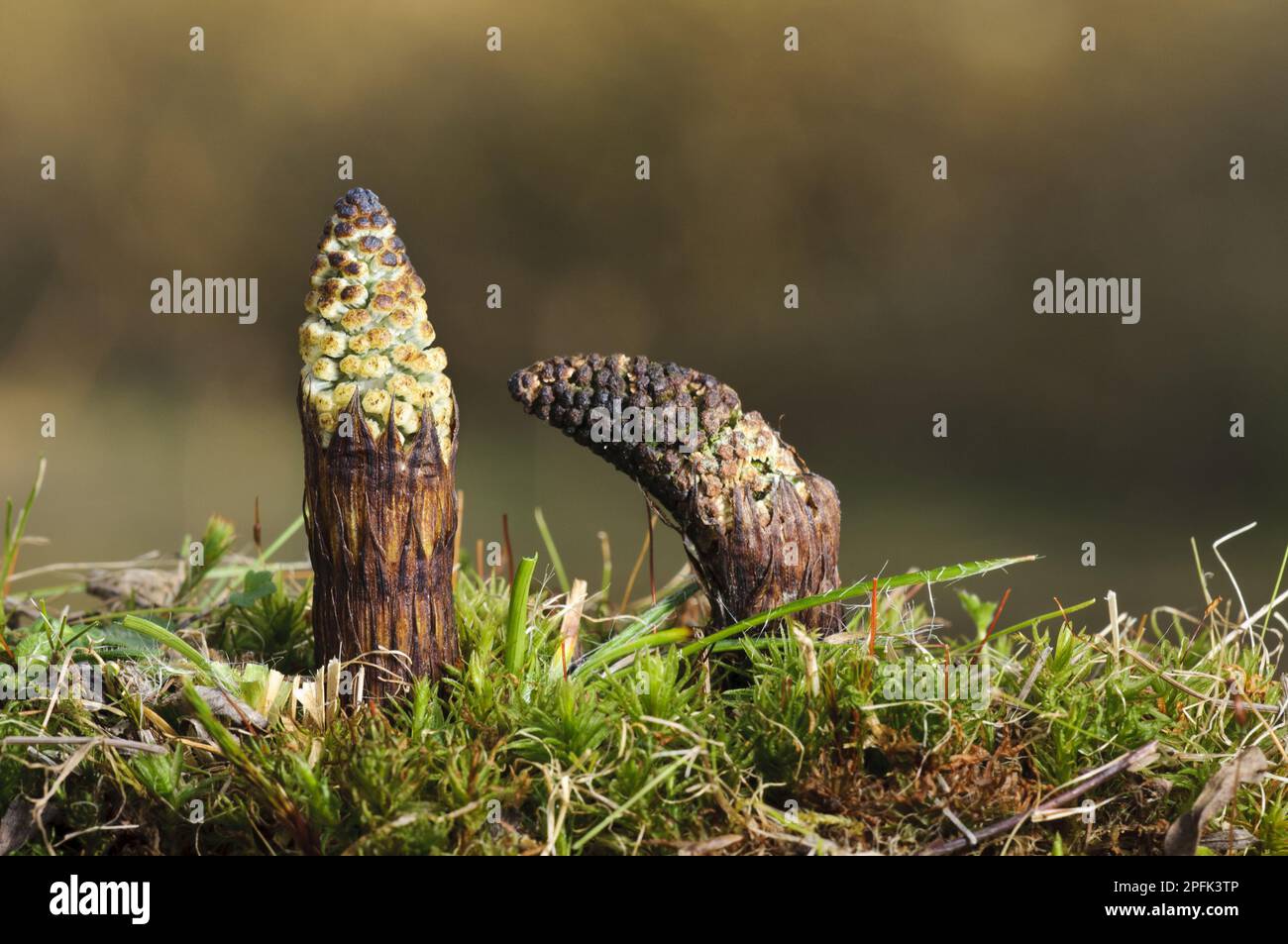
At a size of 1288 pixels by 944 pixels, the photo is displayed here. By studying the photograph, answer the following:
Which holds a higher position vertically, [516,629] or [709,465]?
[709,465]

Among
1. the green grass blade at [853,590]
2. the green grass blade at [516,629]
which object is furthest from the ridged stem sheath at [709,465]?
the green grass blade at [516,629]

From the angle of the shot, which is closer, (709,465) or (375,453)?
(375,453)

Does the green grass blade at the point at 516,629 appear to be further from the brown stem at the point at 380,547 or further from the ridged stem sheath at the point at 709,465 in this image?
the ridged stem sheath at the point at 709,465

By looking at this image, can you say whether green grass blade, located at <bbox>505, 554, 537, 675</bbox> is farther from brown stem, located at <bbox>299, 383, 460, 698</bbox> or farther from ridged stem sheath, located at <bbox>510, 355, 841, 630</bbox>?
ridged stem sheath, located at <bbox>510, 355, 841, 630</bbox>

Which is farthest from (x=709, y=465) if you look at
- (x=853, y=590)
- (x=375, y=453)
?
(x=375, y=453)

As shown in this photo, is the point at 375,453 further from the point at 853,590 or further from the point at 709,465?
the point at 853,590

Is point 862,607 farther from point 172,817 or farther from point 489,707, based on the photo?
point 172,817
